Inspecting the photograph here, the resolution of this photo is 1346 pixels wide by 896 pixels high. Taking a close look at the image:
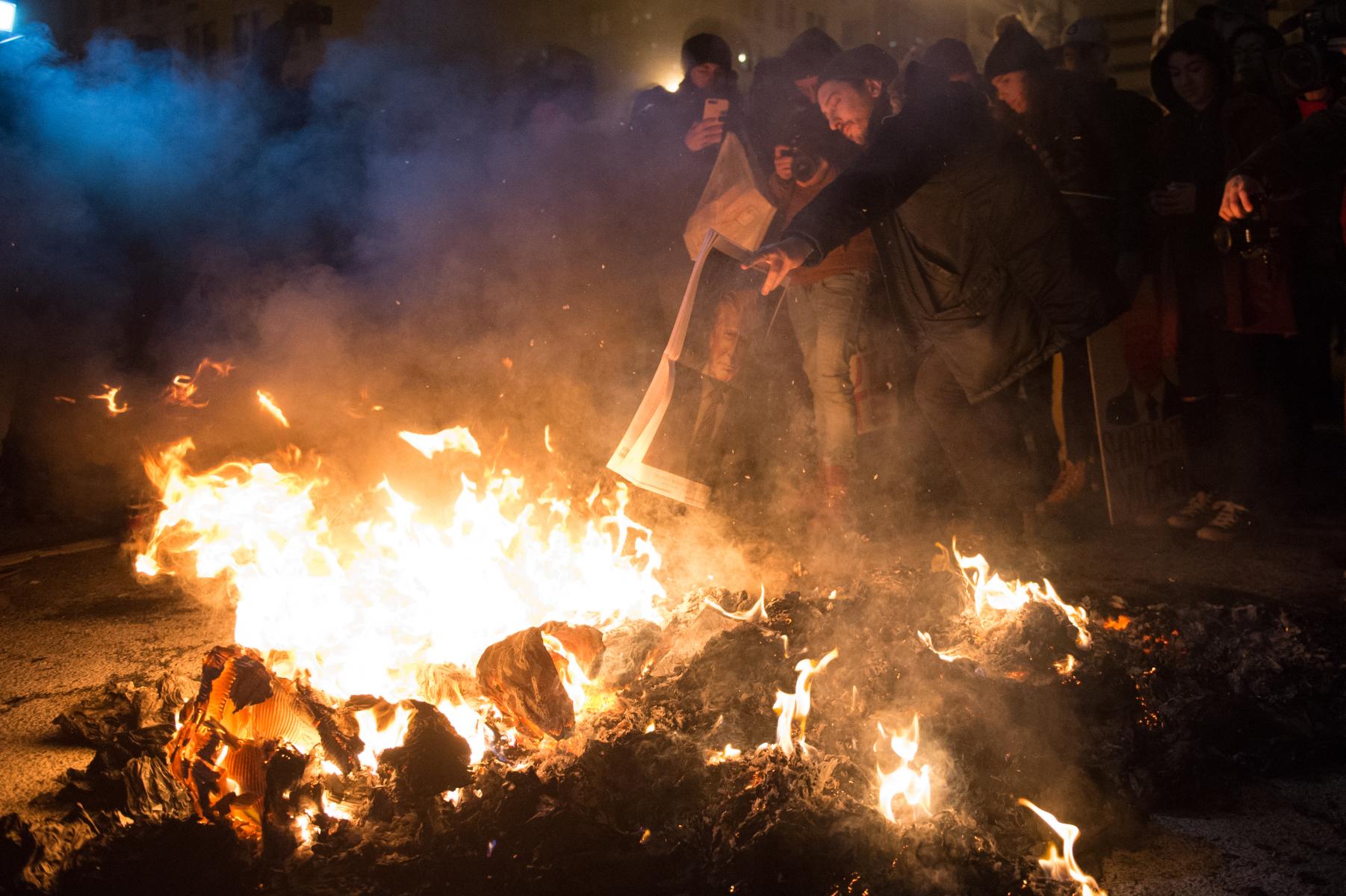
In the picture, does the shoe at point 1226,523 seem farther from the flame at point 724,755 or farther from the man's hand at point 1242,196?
the flame at point 724,755

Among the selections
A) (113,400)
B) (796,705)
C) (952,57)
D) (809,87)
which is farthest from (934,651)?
(113,400)

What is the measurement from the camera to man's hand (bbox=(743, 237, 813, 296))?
386 centimetres

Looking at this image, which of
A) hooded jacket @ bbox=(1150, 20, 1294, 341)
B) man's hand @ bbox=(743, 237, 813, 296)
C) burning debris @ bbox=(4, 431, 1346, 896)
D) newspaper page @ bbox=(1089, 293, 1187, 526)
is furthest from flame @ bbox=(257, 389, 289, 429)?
hooded jacket @ bbox=(1150, 20, 1294, 341)

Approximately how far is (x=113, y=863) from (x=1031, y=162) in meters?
4.30

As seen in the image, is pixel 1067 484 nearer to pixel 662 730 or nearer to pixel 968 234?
pixel 968 234

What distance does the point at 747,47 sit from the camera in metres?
23.0

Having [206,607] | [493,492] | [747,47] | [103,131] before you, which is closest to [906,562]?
[493,492]

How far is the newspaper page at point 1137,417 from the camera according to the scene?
17.9 ft

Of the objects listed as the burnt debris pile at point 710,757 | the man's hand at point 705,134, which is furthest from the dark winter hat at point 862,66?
the burnt debris pile at point 710,757

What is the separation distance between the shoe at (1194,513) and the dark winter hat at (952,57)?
2.87 m

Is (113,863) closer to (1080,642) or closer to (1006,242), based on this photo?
(1080,642)

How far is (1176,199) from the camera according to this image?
530 centimetres

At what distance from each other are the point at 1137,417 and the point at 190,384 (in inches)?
218

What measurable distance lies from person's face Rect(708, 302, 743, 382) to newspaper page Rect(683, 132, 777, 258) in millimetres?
800
